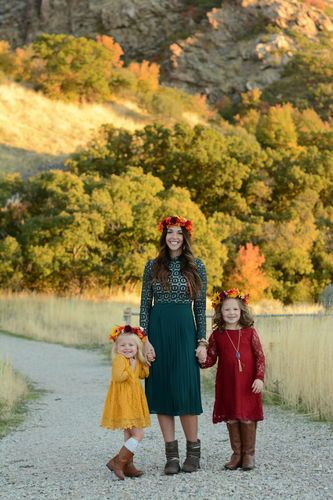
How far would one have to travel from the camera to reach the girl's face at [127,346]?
6203 millimetres

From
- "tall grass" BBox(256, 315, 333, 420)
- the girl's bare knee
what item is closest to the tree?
"tall grass" BBox(256, 315, 333, 420)

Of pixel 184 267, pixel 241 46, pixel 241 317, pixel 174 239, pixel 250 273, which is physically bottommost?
pixel 241 317

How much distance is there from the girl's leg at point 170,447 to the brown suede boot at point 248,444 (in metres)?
0.48

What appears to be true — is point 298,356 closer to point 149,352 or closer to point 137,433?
point 149,352

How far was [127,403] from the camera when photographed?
20.0 feet

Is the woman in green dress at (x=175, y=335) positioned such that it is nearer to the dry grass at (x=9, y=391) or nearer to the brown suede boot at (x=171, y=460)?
the brown suede boot at (x=171, y=460)

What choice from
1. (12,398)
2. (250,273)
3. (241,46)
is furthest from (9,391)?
(241,46)

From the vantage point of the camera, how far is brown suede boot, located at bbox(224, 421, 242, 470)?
623cm

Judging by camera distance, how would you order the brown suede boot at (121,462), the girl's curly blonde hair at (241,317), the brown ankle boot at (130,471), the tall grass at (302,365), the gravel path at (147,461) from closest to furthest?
the gravel path at (147,461) < the brown suede boot at (121,462) < the brown ankle boot at (130,471) < the girl's curly blonde hair at (241,317) < the tall grass at (302,365)

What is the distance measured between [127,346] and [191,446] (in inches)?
33.9

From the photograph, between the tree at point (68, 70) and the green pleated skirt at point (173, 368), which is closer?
the green pleated skirt at point (173, 368)

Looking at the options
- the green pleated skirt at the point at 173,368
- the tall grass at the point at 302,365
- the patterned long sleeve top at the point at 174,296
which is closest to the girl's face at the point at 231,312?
the patterned long sleeve top at the point at 174,296

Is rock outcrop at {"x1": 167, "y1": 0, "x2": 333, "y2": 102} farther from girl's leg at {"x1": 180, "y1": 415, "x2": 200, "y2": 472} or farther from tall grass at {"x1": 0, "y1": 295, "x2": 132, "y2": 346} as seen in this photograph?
girl's leg at {"x1": 180, "y1": 415, "x2": 200, "y2": 472}

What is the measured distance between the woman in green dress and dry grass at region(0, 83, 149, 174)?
1347 inches
